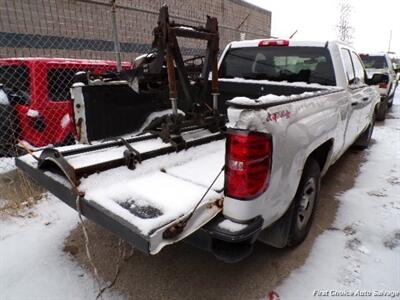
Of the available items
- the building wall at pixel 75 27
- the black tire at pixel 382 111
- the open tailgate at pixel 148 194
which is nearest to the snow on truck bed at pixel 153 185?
the open tailgate at pixel 148 194

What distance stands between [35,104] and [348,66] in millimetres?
4191

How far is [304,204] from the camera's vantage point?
287 centimetres

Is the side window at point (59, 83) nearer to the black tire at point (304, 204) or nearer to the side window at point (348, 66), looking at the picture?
the black tire at point (304, 204)

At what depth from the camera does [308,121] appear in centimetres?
247

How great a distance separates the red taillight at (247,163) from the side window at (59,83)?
11.5ft

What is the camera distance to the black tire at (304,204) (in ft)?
8.63

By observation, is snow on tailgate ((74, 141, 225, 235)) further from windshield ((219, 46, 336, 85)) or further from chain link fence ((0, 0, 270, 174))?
windshield ((219, 46, 336, 85))

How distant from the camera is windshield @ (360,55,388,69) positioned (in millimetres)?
10476

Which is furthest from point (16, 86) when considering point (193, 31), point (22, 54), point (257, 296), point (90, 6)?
point (90, 6)

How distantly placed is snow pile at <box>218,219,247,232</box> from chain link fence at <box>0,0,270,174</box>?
2054 millimetres

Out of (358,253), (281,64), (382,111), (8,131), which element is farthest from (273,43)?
(382,111)

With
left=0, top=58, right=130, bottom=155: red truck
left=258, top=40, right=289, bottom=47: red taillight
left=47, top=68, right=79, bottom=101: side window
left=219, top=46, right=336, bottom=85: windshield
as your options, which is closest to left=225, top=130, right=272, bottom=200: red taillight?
left=219, top=46, right=336, bottom=85: windshield

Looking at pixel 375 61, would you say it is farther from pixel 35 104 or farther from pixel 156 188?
pixel 156 188

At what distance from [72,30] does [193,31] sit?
20.2ft
